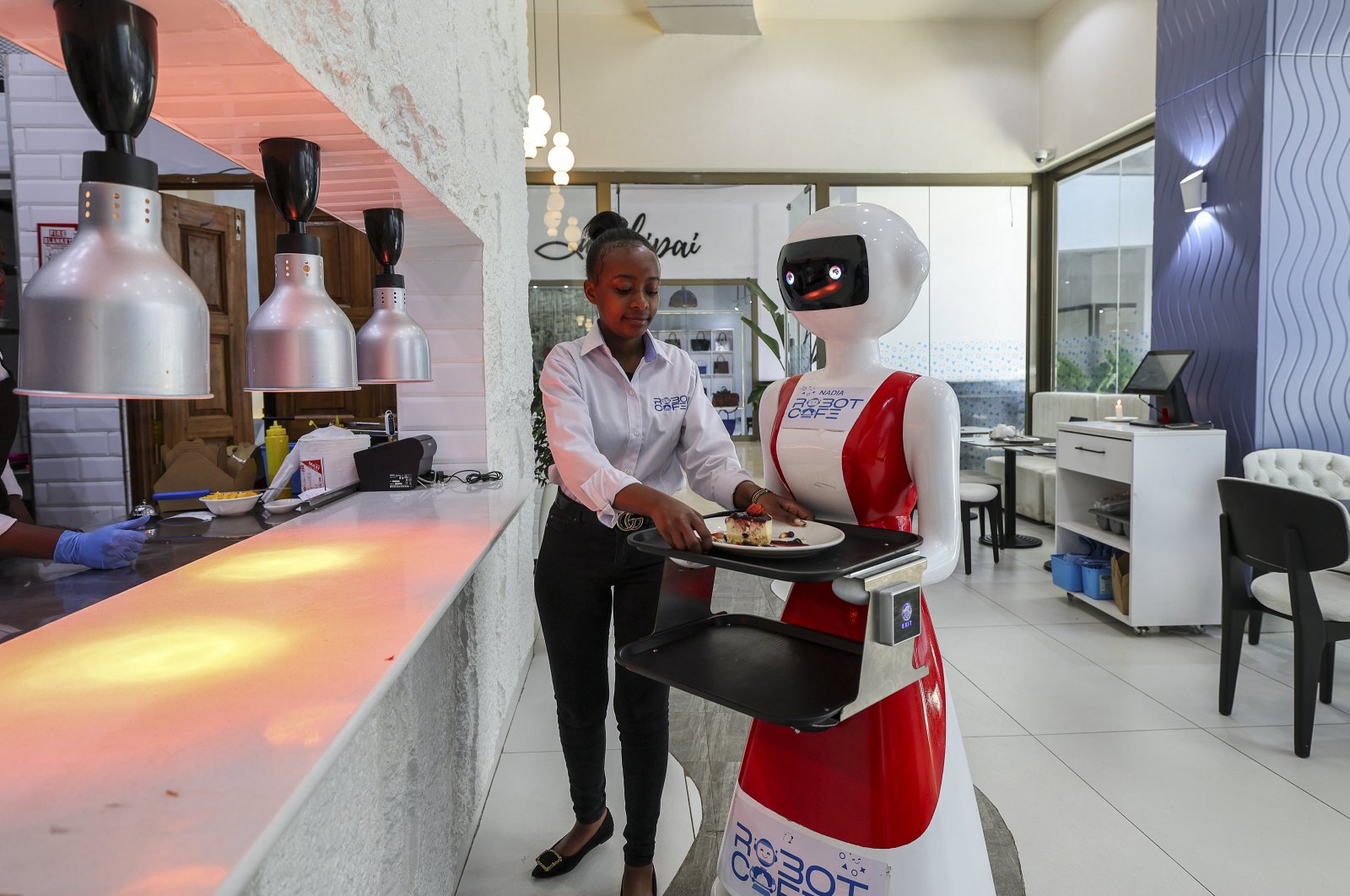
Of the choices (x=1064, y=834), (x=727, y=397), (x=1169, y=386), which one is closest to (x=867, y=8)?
(x=727, y=397)

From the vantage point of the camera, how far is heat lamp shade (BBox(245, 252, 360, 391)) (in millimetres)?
1299

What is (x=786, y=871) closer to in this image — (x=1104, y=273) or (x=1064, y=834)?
(x=1064, y=834)

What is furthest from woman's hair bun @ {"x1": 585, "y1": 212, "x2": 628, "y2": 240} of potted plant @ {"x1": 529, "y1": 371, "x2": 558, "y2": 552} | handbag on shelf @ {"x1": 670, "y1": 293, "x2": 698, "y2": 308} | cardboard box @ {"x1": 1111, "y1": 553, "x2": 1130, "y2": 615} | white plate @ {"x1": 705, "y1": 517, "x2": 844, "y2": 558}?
handbag on shelf @ {"x1": 670, "y1": 293, "x2": 698, "y2": 308}

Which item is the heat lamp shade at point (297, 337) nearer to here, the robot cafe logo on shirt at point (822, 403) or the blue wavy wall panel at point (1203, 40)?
the robot cafe logo on shirt at point (822, 403)

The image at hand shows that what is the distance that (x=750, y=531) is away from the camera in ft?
4.22

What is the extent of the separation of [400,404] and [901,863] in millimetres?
2054

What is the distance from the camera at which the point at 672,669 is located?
1.38 m

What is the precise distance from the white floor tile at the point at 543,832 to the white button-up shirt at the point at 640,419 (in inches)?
A: 38.9

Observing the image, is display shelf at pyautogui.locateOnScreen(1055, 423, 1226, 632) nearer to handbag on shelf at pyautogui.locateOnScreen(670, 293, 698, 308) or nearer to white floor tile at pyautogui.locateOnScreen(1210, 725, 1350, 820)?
white floor tile at pyautogui.locateOnScreen(1210, 725, 1350, 820)

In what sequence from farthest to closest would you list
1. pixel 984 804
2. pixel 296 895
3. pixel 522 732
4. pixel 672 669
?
pixel 522 732 → pixel 984 804 → pixel 672 669 → pixel 296 895

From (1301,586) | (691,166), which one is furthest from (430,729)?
(691,166)

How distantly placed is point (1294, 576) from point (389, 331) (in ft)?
9.20

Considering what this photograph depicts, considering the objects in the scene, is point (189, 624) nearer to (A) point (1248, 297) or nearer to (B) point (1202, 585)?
(B) point (1202, 585)

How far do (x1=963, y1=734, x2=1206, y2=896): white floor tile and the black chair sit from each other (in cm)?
82
